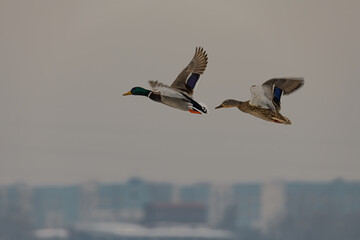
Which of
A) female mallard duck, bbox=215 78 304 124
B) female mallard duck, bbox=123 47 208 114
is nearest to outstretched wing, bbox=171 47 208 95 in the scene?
female mallard duck, bbox=123 47 208 114

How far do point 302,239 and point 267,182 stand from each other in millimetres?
3657

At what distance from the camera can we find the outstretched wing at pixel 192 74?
709cm

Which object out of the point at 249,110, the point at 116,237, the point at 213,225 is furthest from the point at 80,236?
the point at 249,110

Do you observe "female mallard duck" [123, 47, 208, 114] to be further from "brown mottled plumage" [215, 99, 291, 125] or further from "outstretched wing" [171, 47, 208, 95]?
"brown mottled plumage" [215, 99, 291, 125]

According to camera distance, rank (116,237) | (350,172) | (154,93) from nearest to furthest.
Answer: (154,93), (350,172), (116,237)

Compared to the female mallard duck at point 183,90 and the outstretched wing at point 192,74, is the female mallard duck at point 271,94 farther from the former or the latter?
the outstretched wing at point 192,74

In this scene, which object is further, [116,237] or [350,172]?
[116,237]

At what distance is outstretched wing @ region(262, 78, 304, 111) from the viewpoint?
6.50 metres

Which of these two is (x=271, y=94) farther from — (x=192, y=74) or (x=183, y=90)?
(x=192, y=74)

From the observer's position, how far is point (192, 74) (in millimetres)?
7250

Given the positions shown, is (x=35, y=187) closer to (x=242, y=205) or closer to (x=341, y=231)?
(x=242, y=205)

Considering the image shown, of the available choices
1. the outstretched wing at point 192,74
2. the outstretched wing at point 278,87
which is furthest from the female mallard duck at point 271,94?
the outstretched wing at point 192,74

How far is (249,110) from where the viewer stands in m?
6.91

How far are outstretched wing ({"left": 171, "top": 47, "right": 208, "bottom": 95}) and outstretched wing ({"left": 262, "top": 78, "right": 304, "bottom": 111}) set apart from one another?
0.69m
